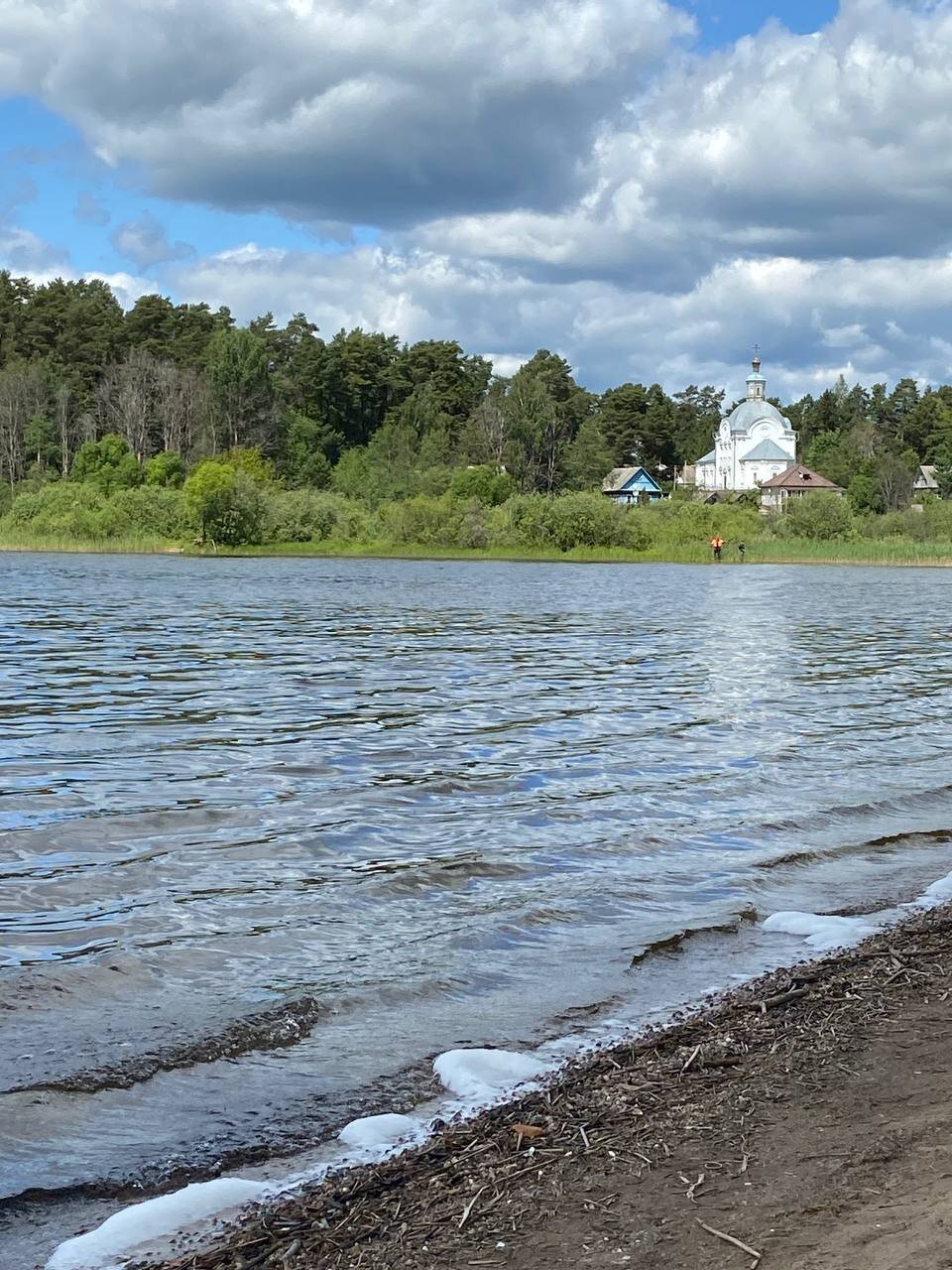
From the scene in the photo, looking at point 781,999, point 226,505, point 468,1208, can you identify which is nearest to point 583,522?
point 226,505

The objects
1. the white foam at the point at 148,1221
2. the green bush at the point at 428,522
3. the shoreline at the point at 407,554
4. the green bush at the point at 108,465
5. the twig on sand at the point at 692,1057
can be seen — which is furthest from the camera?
the green bush at the point at 108,465

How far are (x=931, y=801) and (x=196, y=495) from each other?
96596 mm

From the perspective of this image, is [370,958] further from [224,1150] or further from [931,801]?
[931,801]

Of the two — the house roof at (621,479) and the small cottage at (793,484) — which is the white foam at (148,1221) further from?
the small cottage at (793,484)

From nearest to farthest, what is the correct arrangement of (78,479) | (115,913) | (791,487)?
(115,913)
(78,479)
(791,487)

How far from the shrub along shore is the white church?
229ft

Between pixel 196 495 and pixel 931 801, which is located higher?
pixel 196 495

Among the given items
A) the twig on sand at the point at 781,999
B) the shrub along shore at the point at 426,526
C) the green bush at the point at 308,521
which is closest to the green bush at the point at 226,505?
the shrub along shore at the point at 426,526

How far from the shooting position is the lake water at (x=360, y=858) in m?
6.85

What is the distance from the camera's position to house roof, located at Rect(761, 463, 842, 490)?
167 m

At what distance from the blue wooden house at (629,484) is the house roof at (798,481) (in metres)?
14.5

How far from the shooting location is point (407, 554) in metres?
104

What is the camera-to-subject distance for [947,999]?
7.08m

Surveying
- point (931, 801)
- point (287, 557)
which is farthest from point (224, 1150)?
point (287, 557)
